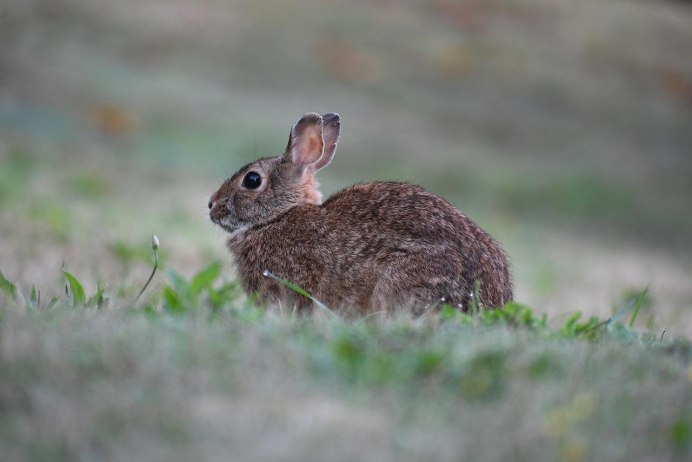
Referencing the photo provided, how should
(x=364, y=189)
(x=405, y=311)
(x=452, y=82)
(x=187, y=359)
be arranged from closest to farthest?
(x=187, y=359)
(x=405, y=311)
(x=364, y=189)
(x=452, y=82)

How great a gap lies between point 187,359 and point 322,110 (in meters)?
16.8

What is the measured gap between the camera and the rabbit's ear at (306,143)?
6.81 m

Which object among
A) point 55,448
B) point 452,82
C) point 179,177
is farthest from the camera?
point 452,82

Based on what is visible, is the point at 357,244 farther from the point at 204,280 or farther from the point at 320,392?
the point at 320,392

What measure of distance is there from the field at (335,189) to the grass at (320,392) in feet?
0.04

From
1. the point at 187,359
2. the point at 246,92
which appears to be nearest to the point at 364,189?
the point at 187,359

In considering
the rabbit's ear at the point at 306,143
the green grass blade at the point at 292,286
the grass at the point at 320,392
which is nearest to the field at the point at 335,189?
the grass at the point at 320,392

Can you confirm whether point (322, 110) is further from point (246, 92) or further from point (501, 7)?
point (501, 7)

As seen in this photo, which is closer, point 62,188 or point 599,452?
point 599,452

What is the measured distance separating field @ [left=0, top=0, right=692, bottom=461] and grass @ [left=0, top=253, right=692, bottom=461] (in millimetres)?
11

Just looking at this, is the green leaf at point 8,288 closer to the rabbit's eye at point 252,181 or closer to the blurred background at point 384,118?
the rabbit's eye at point 252,181

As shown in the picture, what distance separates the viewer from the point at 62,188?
42.9ft

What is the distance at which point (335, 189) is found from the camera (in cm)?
1596

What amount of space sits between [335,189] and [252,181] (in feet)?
29.8
